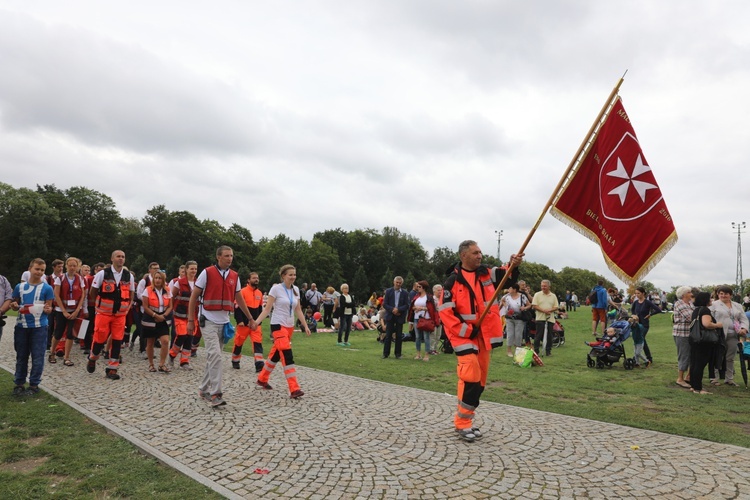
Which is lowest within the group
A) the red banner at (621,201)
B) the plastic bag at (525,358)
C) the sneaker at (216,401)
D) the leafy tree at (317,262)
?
the sneaker at (216,401)

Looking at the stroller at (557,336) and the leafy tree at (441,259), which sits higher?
the leafy tree at (441,259)

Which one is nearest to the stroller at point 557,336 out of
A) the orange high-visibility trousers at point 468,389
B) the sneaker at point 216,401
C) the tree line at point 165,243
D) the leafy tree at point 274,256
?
the orange high-visibility trousers at point 468,389

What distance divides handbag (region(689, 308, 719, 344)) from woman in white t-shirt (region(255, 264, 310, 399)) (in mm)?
7475

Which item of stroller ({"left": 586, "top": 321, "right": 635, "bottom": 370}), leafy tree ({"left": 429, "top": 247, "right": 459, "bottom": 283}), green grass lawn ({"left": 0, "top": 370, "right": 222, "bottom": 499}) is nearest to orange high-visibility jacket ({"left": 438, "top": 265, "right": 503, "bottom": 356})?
green grass lawn ({"left": 0, "top": 370, "right": 222, "bottom": 499})

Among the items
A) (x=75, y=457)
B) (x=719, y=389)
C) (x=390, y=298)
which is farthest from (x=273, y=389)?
(x=719, y=389)

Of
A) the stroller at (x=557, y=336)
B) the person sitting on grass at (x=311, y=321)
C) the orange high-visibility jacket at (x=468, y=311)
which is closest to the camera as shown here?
the orange high-visibility jacket at (x=468, y=311)

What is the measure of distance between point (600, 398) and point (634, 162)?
4.23 m

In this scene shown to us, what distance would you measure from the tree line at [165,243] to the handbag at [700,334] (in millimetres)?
54479

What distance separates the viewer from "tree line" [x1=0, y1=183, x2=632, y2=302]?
61062 millimetres

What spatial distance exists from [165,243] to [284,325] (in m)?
73.2

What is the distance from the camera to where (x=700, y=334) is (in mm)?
8758

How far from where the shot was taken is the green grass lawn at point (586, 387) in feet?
21.5

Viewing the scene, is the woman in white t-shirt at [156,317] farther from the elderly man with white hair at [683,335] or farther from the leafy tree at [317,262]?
the leafy tree at [317,262]

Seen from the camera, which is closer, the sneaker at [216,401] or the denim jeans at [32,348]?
the sneaker at [216,401]
